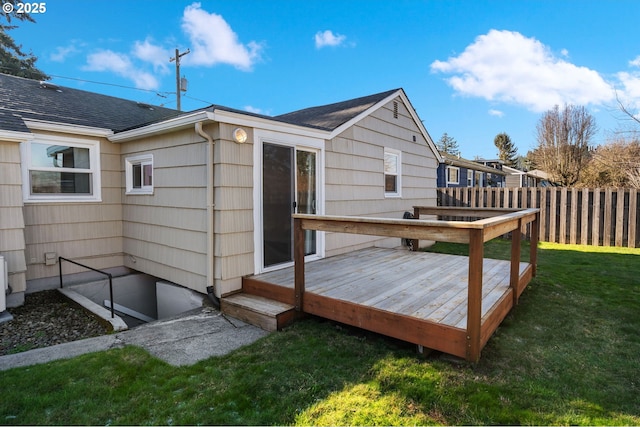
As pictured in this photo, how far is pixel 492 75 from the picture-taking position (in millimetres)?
20812

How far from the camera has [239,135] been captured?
406cm

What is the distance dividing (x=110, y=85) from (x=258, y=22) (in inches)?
327

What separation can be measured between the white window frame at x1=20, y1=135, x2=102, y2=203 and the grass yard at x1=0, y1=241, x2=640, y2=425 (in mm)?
3258

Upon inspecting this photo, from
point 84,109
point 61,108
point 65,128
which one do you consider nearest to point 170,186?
point 65,128

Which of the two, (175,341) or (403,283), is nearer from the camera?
(175,341)

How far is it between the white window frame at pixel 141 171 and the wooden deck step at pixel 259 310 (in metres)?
2.36

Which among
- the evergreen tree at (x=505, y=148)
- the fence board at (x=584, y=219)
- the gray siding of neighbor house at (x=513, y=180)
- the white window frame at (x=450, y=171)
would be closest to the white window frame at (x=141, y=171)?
the fence board at (x=584, y=219)

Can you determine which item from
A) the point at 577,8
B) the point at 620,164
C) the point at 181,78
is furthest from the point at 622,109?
the point at 181,78

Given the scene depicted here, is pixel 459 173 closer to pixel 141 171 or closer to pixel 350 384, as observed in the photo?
pixel 141 171

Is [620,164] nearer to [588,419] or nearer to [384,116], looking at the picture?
[384,116]

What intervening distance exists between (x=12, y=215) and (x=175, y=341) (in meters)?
3.07

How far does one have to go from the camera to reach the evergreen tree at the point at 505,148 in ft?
129

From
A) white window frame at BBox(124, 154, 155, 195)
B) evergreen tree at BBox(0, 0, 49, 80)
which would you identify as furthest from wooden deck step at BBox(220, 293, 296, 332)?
evergreen tree at BBox(0, 0, 49, 80)

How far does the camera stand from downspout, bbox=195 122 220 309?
395 cm
